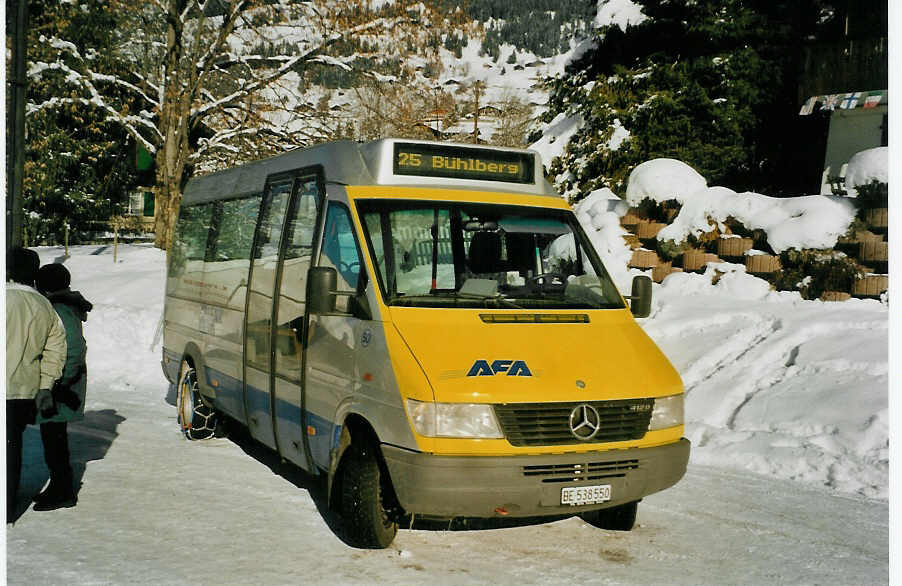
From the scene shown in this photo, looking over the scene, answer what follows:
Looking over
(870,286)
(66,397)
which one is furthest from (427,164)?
(870,286)

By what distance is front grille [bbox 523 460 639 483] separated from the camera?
5.56 meters

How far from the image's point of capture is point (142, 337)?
52.5 feet

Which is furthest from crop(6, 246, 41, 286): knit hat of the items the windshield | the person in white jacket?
the windshield

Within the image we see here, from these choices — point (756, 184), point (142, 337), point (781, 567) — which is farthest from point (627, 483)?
point (756, 184)

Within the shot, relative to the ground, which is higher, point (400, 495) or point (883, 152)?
point (883, 152)

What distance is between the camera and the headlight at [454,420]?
5469 mm

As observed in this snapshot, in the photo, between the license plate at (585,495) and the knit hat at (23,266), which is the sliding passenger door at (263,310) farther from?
the license plate at (585,495)

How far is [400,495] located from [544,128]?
21848mm

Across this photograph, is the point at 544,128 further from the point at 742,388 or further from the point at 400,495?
the point at 400,495

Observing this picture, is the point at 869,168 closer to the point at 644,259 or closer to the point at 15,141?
the point at 644,259

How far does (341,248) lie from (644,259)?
32.5ft

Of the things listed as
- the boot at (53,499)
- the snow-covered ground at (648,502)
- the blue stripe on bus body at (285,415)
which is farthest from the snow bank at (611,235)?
the boot at (53,499)

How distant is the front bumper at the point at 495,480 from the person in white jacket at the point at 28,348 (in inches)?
94.6

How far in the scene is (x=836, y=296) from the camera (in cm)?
1270
